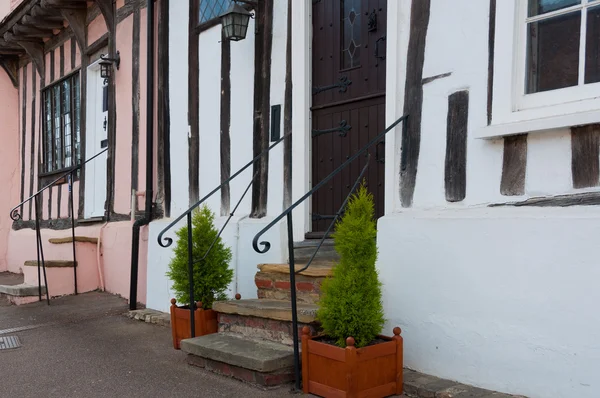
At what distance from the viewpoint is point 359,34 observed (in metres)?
4.77

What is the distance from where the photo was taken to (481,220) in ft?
11.2

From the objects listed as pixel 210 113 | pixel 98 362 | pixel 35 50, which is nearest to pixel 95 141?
pixel 35 50

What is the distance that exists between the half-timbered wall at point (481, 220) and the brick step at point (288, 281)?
1.61ft

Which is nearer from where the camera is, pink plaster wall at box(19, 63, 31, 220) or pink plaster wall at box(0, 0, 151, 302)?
pink plaster wall at box(0, 0, 151, 302)

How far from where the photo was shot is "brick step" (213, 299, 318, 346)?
387 cm

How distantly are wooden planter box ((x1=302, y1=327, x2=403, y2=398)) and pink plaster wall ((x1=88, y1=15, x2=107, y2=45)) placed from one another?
643 centimetres

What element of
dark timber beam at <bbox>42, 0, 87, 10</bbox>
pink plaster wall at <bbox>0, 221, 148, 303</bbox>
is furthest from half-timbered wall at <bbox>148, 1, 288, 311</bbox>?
dark timber beam at <bbox>42, 0, 87, 10</bbox>

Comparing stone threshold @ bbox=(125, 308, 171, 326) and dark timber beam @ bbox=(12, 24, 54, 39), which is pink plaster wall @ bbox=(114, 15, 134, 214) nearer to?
stone threshold @ bbox=(125, 308, 171, 326)

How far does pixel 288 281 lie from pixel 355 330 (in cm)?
123

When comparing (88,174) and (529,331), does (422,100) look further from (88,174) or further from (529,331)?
(88,174)

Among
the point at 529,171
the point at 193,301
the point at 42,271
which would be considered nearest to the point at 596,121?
the point at 529,171

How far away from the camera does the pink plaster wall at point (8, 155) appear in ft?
36.6

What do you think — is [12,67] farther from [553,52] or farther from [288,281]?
[553,52]

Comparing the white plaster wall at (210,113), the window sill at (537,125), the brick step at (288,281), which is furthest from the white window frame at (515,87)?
the white plaster wall at (210,113)
